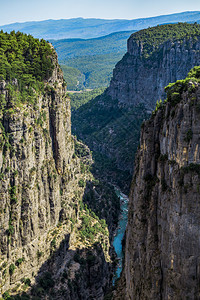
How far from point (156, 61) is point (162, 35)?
59.7 ft

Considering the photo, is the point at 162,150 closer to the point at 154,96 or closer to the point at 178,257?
the point at 178,257

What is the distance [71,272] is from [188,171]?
165 ft

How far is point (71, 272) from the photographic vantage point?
84500mm

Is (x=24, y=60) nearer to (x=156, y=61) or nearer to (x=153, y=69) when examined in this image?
(x=156, y=61)

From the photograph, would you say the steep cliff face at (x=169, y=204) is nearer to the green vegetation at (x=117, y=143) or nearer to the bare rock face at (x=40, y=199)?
the bare rock face at (x=40, y=199)

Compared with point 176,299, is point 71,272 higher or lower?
lower

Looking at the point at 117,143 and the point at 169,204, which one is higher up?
the point at 169,204

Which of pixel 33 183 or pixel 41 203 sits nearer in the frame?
pixel 33 183

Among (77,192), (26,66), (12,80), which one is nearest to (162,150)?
(12,80)

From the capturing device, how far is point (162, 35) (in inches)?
7387

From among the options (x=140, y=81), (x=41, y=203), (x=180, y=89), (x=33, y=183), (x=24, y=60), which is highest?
(x=24, y=60)

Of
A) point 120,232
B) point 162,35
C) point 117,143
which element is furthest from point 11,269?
point 162,35

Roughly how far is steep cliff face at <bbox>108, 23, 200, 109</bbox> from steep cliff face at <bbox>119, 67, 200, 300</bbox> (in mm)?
113226

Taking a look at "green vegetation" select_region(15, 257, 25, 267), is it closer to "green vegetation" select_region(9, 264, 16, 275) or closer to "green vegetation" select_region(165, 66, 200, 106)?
"green vegetation" select_region(9, 264, 16, 275)
